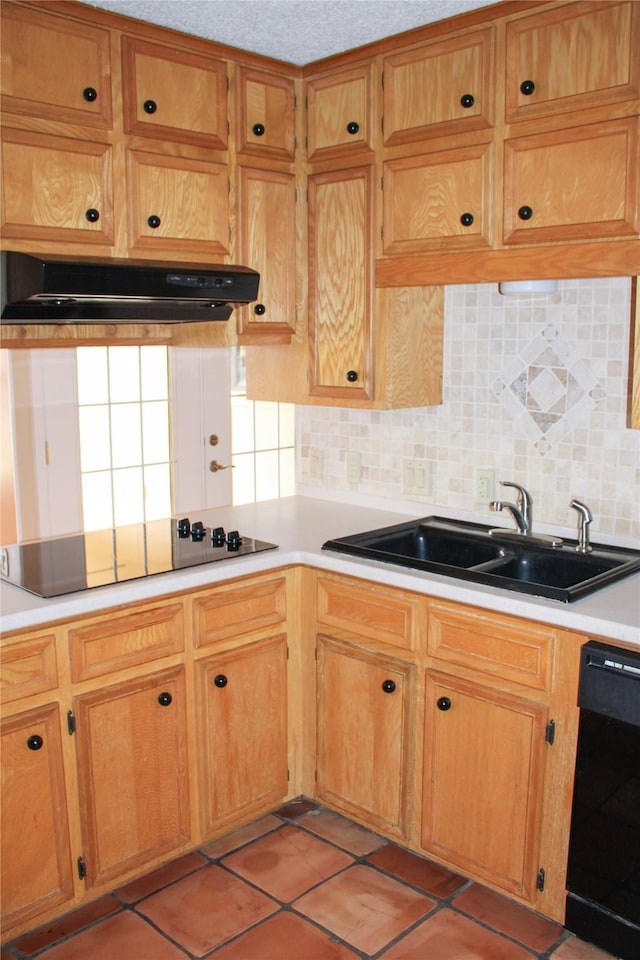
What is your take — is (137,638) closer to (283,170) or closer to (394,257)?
(394,257)

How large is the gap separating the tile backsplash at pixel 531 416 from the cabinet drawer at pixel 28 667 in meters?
1.37

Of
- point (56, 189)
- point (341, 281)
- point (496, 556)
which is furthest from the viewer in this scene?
point (341, 281)

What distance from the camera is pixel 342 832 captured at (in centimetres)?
266

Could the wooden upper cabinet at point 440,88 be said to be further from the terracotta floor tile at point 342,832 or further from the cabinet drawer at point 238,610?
the terracotta floor tile at point 342,832

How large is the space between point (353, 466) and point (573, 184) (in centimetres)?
130

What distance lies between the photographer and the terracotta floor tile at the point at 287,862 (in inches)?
95.3

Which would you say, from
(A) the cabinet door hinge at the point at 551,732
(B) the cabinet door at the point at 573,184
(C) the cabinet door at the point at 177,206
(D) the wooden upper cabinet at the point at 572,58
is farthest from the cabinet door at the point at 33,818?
(D) the wooden upper cabinet at the point at 572,58

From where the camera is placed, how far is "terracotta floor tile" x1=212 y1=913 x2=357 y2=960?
2.14 m

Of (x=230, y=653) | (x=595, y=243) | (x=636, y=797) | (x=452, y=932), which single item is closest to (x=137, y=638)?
(x=230, y=653)

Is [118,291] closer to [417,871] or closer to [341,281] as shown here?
[341,281]

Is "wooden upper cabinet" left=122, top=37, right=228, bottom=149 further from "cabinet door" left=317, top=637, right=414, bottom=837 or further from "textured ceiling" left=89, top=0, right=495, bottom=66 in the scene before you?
"cabinet door" left=317, top=637, right=414, bottom=837

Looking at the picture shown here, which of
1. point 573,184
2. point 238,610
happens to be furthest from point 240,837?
point 573,184

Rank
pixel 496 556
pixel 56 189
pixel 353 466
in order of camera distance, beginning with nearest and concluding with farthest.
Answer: pixel 56 189, pixel 496 556, pixel 353 466

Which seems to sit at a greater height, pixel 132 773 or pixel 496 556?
pixel 496 556
